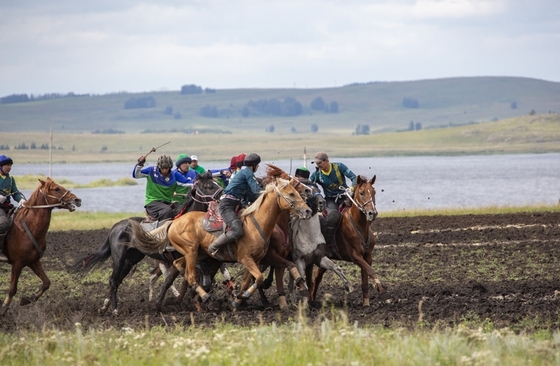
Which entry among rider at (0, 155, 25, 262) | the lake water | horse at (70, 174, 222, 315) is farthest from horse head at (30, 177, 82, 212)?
the lake water

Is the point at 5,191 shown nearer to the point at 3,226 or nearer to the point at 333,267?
the point at 3,226

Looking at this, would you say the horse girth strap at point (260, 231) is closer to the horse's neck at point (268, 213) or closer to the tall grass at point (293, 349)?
the horse's neck at point (268, 213)

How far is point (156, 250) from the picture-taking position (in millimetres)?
13633

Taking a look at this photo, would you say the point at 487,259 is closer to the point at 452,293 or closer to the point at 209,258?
the point at 452,293

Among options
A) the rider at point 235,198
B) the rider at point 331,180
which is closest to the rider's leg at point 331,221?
the rider at point 331,180

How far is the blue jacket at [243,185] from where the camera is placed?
12961 mm

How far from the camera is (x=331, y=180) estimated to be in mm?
14164

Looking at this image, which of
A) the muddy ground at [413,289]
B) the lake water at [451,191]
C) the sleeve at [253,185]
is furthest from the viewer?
the lake water at [451,191]

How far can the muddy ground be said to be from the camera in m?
11.5

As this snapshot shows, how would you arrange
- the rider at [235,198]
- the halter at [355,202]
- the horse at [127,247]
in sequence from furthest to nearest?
the horse at [127,247] → the halter at [355,202] → the rider at [235,198]

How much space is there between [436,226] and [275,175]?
12.3m

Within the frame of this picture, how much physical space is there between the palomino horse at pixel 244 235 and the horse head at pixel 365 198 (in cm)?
134

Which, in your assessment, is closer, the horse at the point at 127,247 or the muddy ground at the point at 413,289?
the muddy ground at the point at 413,289

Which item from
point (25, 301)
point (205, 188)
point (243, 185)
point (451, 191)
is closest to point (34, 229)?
point (25, 301)
